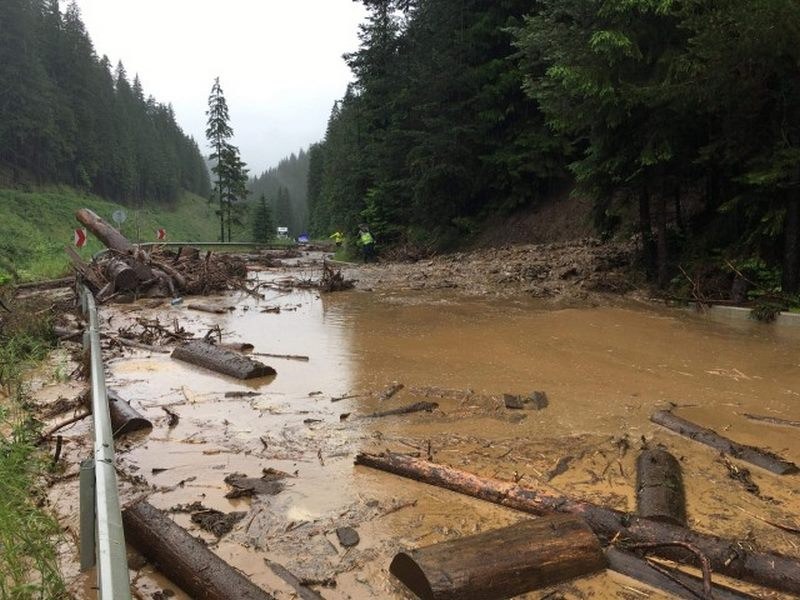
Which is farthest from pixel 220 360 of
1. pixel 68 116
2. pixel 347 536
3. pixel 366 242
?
pixel 68 116

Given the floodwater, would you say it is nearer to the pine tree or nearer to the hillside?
the hillside

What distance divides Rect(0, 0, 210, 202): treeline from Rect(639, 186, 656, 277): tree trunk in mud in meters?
63.6

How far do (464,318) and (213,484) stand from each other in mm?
8395

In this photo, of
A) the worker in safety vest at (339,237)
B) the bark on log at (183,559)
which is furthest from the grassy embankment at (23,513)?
the worker in safety vest at (339,237)

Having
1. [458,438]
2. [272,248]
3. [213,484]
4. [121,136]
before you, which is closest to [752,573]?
[458,438]

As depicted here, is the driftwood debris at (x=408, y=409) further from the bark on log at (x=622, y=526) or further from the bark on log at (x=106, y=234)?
the bark on log at (x=106, y=234)

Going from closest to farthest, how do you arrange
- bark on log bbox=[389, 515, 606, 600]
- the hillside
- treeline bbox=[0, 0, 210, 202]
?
bark on log bbox=[389, 515, 606, 600]
the hillside
treeline bbox=[0, 0, 210, 202]

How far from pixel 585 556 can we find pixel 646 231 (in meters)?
13.0

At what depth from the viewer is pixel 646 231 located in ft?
48.1

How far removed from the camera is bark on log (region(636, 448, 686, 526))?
375 centimetres

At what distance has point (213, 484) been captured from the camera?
4441 millimetres

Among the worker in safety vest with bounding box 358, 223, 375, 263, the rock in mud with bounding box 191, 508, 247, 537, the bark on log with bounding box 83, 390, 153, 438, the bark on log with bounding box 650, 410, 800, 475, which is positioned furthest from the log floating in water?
the worker in safety vest with bounding box 358, 223, 375, 263

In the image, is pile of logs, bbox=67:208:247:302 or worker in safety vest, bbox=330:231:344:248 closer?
pile of logs, bbox=67:208:247:302

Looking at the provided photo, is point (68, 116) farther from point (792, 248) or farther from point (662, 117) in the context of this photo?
point (792, 248)
